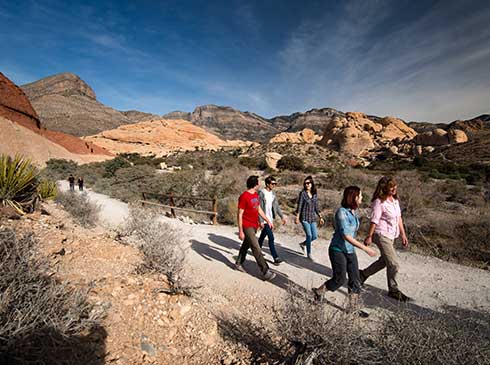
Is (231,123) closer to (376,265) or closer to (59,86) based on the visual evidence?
(59,86)

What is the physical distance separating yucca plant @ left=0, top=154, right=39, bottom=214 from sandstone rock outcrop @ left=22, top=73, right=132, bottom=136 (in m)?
66.1

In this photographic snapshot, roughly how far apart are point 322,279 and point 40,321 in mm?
3731

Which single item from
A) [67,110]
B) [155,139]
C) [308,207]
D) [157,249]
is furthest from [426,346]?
[67,110]

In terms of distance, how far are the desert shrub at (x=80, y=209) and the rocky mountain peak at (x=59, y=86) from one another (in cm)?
10242

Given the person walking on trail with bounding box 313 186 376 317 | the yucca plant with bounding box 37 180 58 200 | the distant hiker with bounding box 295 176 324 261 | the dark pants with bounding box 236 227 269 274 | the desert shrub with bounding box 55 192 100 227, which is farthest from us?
the desert shrub with bounding box 55 192 100 227

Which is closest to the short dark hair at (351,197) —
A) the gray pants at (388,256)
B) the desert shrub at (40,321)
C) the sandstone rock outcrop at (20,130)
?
the gray pants at (388,256)

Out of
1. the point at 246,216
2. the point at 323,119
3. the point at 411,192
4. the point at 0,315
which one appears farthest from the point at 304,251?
the point at 323,119

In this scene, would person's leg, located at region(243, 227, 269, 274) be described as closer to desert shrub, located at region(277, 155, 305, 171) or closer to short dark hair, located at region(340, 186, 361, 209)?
short dark hair, located at region(340, 186, 361, 209)

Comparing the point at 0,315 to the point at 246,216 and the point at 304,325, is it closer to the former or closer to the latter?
the point at 304,325

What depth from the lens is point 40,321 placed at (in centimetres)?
150

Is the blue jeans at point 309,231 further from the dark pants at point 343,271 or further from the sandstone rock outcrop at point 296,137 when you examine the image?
the sandstone rock outcrop at point 296,137

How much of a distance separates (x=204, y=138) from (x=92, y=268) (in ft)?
217

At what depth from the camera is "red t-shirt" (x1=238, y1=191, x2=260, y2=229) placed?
3.73 meters

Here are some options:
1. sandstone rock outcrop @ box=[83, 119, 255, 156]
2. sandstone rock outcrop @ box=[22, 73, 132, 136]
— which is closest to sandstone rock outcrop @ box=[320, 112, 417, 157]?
sandstone rock outcrop @ box=[83, 119, 255, 156]
